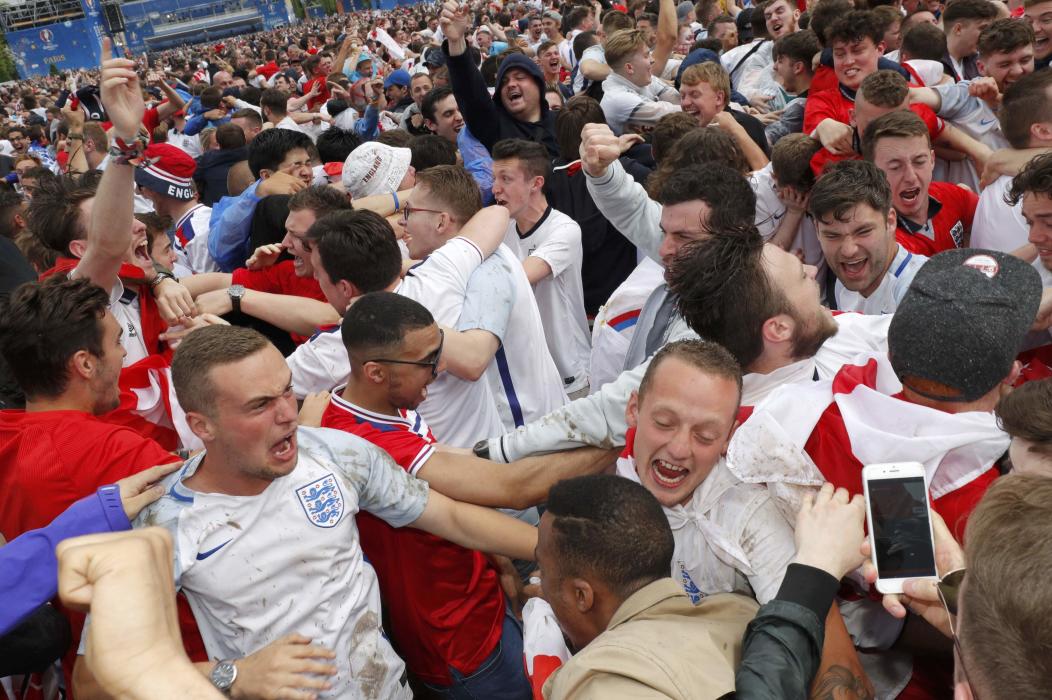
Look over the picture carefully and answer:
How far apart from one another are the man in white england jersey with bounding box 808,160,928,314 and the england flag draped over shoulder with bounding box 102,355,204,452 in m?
2.61

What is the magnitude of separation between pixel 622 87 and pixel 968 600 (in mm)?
6070

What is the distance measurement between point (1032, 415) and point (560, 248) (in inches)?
111

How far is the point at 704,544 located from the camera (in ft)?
6.69

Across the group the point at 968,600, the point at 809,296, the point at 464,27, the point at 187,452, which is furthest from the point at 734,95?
the point at 968,600

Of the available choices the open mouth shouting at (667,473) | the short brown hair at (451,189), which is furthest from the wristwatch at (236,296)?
the open mouth shouting at (667,473)

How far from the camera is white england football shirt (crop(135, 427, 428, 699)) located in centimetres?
221

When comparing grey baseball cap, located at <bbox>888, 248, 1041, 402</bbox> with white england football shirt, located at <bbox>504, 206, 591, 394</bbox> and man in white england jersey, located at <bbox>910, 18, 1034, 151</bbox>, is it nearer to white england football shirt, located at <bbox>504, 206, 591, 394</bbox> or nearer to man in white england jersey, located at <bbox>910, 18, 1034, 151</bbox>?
white england football shirt, located at <bbox>504, 206, 591, 394</bbox>

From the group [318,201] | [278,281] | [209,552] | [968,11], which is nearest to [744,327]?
[209,552]

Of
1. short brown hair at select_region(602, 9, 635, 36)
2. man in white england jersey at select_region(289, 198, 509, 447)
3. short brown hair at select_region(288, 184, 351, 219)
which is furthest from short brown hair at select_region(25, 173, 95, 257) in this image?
short brown hair at select_region(602, 9, 635, 36)

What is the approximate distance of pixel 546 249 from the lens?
170 inches

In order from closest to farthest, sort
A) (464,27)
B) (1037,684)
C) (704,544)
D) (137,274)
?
(1037,684), (704,544), (137,274), (464,27)

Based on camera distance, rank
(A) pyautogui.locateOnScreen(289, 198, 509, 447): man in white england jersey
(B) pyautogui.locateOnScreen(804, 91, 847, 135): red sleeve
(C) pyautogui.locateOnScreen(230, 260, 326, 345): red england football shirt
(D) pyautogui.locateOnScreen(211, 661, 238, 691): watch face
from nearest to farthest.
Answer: (D) pyautogui.locateOnScreen(211, 661, 238, 691): watch face < (A) pyautogui.locateOnScreen(289, 198, 509, 447): man in white england jersey < (C) pyautogui.locateOnScreen(230, 260, 326, 345): red england football shirt < (B) pyautogui.locateOnScreen(804, 91, 847, 135): red sleeve

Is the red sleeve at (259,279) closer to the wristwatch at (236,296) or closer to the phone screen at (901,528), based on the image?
the wristwatch at (236,296)

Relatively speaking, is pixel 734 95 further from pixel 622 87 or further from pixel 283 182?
pixel 283 182
